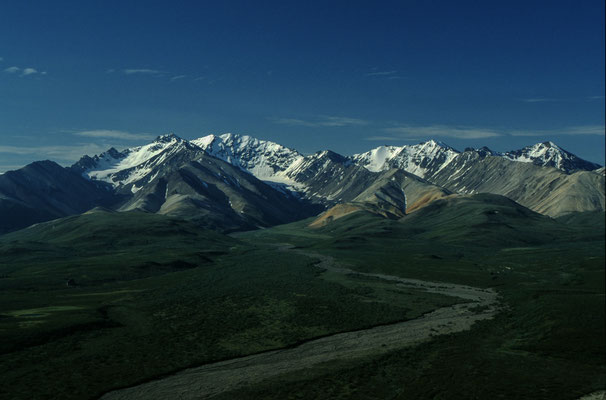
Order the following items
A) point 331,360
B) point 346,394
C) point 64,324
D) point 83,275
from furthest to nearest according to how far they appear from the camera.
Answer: point 83,275
point 64,324
point 331,360
point 346,394

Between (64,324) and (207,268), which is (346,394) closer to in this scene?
(64,324)

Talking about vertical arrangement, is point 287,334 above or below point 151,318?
above

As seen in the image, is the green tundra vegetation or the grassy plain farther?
the grassy plain

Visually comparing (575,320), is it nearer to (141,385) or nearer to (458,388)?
(458,388)

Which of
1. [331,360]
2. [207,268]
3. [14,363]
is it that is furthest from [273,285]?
[14,363]

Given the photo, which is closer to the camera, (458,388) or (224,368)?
(458,388)

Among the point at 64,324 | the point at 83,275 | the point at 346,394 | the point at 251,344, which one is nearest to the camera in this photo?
the point at 346,394

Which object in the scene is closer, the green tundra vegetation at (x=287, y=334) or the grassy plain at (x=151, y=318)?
the green tundra vegetation at (x=287, y=334)

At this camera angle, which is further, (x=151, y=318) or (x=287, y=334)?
(x=151, y=318)

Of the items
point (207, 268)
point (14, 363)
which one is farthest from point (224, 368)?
point (207, 268)
